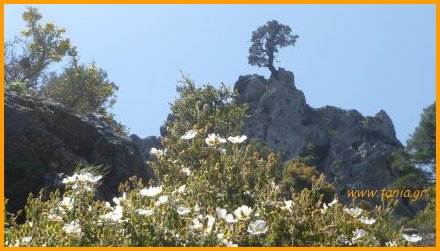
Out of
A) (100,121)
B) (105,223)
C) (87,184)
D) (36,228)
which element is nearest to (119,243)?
(105,223)

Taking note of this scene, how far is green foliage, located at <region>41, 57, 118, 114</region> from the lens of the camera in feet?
85.5

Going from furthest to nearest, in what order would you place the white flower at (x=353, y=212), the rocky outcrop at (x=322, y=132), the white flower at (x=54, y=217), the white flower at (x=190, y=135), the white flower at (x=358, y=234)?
the rocky outcrop at (x=322, y=132), the white flower at (x=190, y=135), the white flower at (x=353, y=212), the white flower at (x=358, y=234), the white flower at (x=54, y=217)

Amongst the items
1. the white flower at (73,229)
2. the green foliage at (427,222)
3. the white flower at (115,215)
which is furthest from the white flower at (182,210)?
the green foliage at (427,222)

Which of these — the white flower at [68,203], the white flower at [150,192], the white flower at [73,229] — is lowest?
the white flower at [73,229]

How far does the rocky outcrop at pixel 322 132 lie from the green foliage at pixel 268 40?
4.18 m

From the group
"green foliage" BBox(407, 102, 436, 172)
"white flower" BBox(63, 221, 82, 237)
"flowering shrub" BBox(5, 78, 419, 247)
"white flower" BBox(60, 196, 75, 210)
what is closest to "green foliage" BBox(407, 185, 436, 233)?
"green foliage" BBox(407, 102, 436, 172)

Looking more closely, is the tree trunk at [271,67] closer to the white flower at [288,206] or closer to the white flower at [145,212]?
the white flower at [288,206]

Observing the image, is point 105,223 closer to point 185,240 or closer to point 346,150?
point 185,240

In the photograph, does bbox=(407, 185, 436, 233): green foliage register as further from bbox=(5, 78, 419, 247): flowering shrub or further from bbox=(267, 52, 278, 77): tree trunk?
bbox=(267, 52, 278, 77): tree trunk

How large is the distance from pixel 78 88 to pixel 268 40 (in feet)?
84.4

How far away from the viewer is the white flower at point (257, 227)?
4.15 metres

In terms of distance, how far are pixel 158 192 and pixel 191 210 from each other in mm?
310

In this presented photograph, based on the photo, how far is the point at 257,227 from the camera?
165 inches

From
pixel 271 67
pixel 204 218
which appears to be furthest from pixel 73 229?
pixel 271 67
